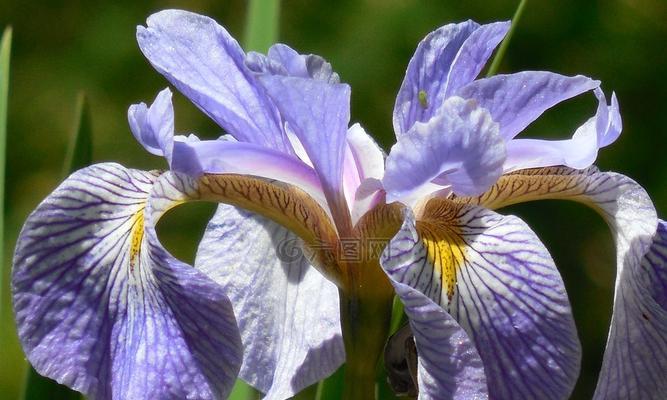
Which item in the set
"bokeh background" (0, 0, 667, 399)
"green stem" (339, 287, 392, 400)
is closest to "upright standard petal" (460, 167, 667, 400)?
"green stem" (339, 287, 392, 400)

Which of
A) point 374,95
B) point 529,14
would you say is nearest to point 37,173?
point 374,95

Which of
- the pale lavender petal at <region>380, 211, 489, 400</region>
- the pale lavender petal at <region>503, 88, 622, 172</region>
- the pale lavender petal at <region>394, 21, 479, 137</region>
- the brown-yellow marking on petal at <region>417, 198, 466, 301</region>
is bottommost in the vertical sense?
the pale lavender petal at <region>380, 211, 489, 400</region>

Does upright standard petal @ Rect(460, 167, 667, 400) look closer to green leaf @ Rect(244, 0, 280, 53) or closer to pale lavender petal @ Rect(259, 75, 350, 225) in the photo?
pale lavender petal @ Rect(259, 75, 350, 225)

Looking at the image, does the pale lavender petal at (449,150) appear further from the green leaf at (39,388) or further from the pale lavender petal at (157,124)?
the green leaf at (39,388)

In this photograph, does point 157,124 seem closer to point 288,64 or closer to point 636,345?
point 288,64

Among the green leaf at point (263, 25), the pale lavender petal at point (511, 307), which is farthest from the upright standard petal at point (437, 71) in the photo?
the green leaf at point (263, 25)

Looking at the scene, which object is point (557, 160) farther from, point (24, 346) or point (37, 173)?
point (37, 173)
